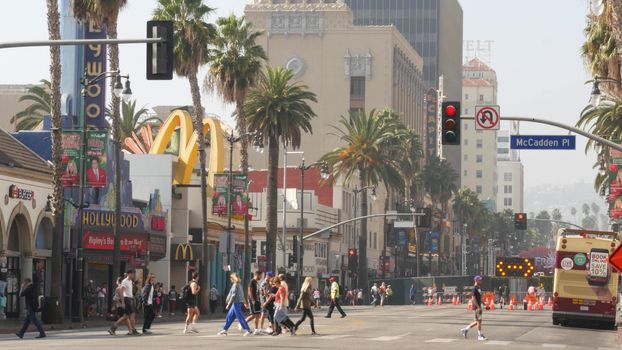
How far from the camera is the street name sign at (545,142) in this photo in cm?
3964

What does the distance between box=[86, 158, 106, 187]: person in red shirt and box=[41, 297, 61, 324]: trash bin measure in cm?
629

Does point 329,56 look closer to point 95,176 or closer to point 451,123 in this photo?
point 95,176

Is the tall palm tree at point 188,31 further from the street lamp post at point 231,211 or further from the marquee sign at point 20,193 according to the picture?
the marquee sign at point 20,193

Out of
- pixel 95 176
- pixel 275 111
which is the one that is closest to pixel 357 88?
pixel 275 111

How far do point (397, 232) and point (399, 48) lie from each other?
28.7 meters

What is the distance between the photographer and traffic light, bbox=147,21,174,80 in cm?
2728

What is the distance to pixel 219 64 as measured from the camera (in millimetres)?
73125

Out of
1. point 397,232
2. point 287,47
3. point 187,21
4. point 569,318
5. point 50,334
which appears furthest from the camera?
point 287,47

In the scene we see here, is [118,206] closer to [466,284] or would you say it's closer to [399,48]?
[466,284]

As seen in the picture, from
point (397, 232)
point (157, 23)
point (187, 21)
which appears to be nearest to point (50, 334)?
point (157, 23)

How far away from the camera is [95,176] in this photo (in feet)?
170

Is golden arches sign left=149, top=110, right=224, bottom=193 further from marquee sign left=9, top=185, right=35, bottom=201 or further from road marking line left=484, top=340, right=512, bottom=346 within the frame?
road marking line left=484, top=340, right=512, bottom=346

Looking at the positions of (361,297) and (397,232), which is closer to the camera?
(361,297)

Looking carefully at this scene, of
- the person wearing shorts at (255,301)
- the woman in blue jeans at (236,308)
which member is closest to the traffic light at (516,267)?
the person wearing shorts at (255,301)
